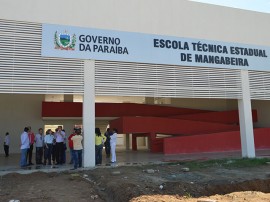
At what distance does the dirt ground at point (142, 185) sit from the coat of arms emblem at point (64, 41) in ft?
14.7

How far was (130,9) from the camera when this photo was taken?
12.4 meters

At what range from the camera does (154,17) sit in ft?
41.8

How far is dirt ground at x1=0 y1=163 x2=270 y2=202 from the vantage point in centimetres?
679

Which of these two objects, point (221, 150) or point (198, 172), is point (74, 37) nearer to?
point (198, 172)

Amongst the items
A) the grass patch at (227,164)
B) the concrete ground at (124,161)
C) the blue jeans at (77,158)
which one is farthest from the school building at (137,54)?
the grass patch at (227,164)

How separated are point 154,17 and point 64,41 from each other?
3.87 meters

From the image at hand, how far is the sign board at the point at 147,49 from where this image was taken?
11289 millimetres

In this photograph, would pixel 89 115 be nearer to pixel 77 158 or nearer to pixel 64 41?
pixel 77 158

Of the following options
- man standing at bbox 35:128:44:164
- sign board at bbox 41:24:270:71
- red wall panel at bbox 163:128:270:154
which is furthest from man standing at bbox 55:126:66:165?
red wall panel at bbox 163:128:270:154

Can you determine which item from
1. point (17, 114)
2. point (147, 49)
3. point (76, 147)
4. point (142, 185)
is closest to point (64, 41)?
point (147, 49)

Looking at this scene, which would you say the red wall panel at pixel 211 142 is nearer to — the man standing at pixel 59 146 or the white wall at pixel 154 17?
the white wall at pixel 154 17

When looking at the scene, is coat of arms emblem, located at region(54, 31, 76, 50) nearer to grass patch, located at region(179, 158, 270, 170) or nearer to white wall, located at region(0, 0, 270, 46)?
white wall, located at region(0, 0, 270, 46)

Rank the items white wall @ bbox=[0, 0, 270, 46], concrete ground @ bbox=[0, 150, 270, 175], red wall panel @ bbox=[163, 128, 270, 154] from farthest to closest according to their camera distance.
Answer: red wall panel @ bbox=[163, 128, 270, 154], white wall @ bbox=[0, 0, 270, 46], concrete ground @ bbox=[0, 150, 270, 175]

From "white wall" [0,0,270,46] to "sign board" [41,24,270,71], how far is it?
0.96 ft
